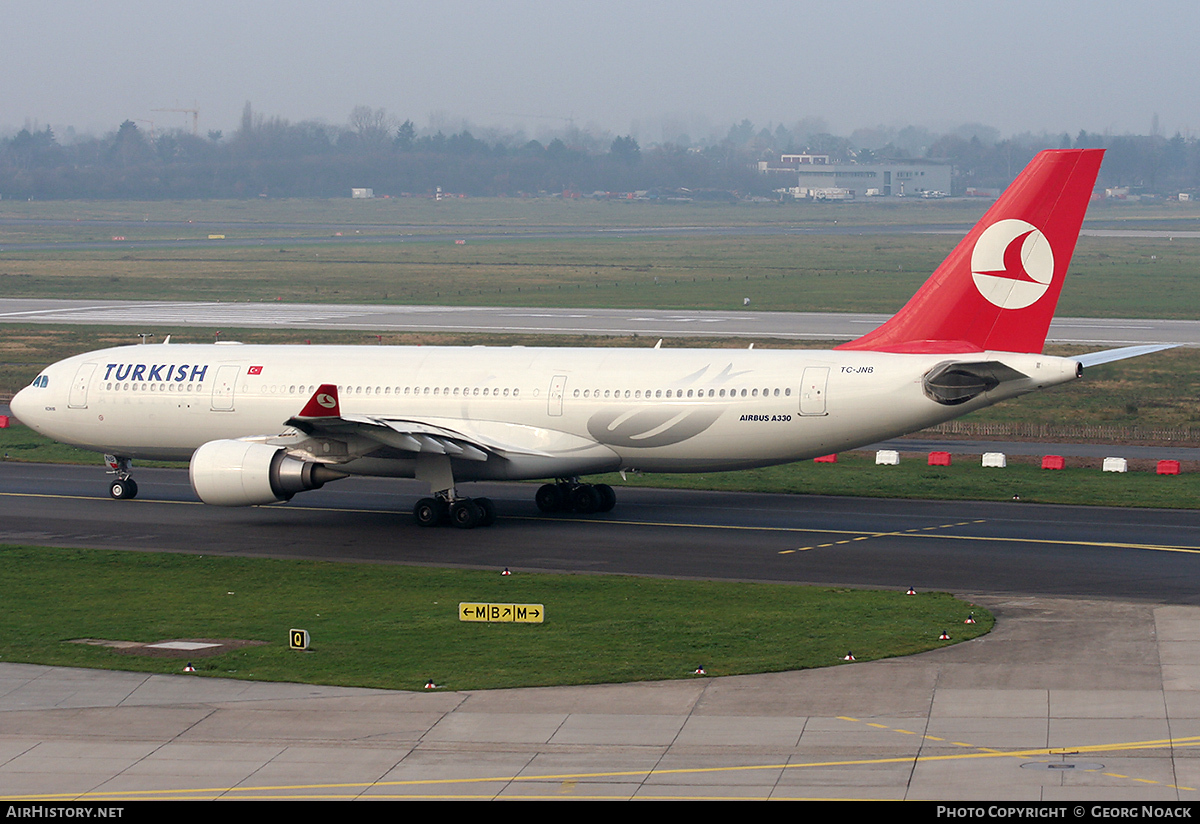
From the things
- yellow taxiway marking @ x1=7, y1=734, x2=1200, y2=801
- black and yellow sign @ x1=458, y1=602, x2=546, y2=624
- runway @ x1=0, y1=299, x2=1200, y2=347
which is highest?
yellow taxiway marking @ x1=7, y1=734, x2=1200, y2=801

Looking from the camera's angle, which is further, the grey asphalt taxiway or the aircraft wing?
the aircraft wing

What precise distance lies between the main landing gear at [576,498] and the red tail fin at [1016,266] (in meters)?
9.73

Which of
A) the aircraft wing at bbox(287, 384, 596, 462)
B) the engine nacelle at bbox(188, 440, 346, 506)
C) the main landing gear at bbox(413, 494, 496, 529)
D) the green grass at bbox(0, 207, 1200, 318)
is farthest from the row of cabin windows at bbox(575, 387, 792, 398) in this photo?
the green grass at bbox(0, 207, 1200, 318)

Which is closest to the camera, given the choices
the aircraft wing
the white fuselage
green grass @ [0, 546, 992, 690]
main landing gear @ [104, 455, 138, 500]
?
green grass @ [0, 546, 992, 690]

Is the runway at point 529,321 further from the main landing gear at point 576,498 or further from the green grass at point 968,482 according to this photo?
the main landing gear at point 576,498

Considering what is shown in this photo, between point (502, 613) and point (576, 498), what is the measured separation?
13013 millimetres

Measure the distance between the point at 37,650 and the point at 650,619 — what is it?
11306mm

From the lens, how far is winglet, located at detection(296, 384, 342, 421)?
3491 centimetres

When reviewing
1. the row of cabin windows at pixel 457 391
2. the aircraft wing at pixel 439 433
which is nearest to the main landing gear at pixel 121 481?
the row of cabin windows at pixel 457 391

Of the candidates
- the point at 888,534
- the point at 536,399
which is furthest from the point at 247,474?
the point at 888,534

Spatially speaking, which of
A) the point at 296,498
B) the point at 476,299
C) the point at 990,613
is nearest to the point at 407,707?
the point at 990,613

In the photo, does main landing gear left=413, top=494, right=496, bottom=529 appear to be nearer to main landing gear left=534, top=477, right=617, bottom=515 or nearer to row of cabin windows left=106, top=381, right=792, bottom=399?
main landing gear left=534, top=477, right=617, bottom=515

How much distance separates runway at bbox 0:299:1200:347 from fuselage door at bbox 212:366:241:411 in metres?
43.1

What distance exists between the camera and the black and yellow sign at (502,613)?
89.6 feet
